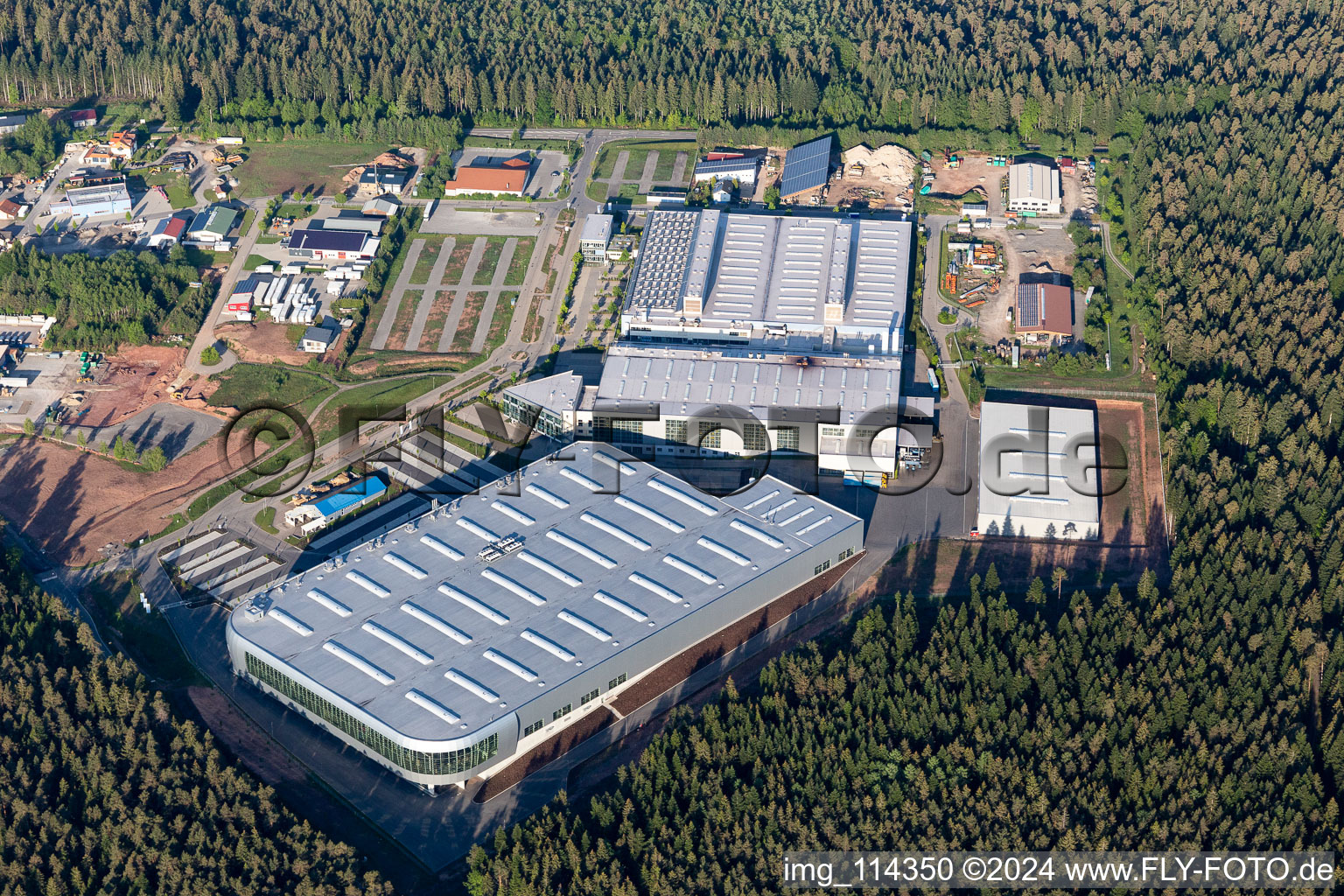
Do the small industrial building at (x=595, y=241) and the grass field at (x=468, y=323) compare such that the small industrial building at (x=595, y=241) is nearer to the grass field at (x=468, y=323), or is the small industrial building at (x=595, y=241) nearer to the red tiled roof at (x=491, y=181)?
the grass field at (x=468, y=323)

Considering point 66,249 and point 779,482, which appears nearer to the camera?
point 779,482

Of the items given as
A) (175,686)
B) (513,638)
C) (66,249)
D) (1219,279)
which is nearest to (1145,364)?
(1219,279)

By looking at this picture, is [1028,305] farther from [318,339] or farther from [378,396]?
[318,339]

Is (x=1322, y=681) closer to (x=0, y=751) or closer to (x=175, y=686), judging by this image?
(x=175, y=686)

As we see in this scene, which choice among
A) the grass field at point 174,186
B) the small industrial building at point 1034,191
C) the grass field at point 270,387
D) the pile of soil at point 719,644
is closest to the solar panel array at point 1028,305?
the small industrial building at point 1034,191

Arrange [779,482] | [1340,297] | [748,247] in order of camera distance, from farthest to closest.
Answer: [748,247], [1340,297], [779,482]

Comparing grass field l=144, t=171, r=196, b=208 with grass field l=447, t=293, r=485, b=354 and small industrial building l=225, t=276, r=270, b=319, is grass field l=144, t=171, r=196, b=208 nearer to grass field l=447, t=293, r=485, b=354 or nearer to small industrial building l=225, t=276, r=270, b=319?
small industrial building l=225, t=276, r=270, b=319
